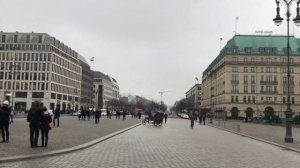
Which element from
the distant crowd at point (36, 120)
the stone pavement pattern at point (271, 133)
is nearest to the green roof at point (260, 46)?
the stone pavement pattern at point (271, 133)

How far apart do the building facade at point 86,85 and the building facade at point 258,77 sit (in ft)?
221

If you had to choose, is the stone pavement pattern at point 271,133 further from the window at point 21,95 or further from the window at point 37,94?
the window at point 21,95

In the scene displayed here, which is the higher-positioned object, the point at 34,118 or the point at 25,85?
the point at 25,85

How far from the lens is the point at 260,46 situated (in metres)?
128

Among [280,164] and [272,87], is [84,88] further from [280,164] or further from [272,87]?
[280,164]

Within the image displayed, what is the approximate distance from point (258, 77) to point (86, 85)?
81795 mm

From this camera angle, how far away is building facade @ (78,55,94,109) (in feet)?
570

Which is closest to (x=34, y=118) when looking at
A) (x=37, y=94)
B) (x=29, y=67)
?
(x=37, y=94)

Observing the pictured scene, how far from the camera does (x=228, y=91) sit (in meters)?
128

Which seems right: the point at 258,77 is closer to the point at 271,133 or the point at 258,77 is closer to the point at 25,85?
the point at 25,85

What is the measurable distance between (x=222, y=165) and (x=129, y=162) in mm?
3039

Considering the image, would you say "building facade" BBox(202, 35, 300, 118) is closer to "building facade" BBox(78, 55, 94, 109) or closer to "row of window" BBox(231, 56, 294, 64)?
"row of window" BBox(231, 56, 294, 64)

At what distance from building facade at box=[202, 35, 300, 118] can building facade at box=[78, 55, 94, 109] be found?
67430mm

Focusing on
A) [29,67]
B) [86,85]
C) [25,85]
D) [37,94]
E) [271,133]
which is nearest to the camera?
[271,133]
